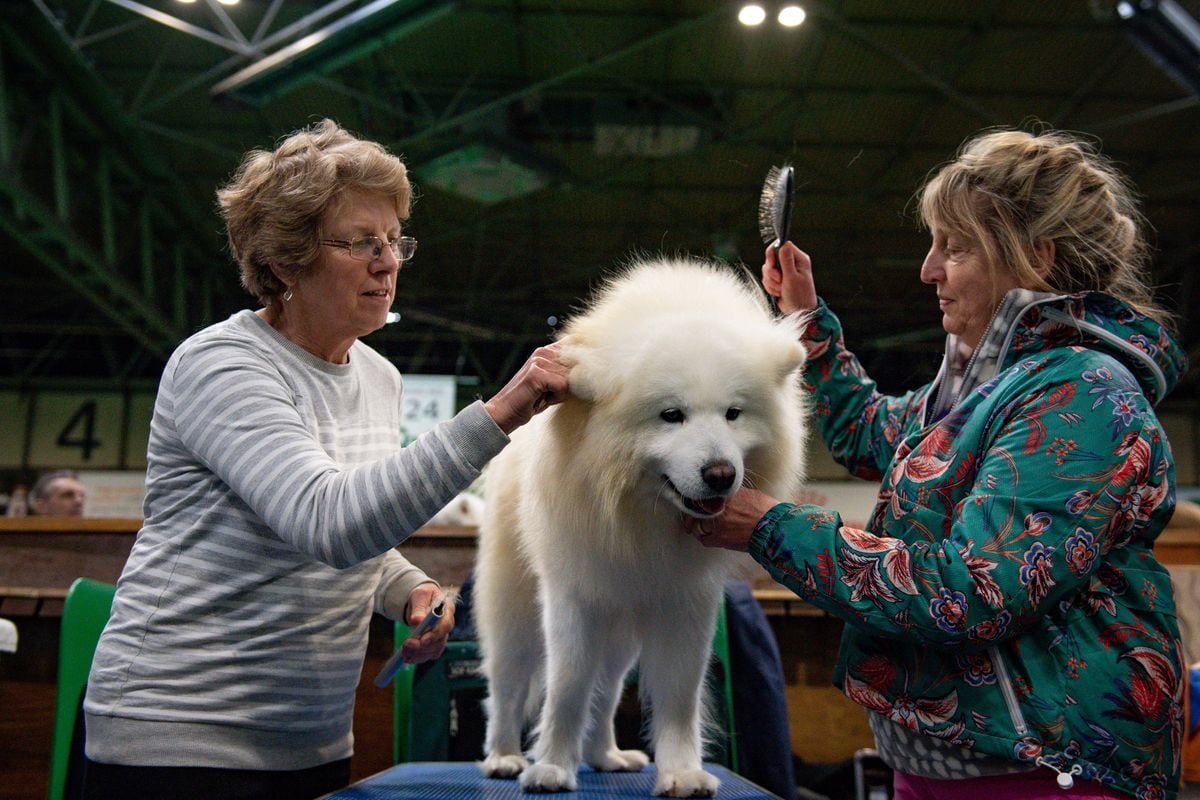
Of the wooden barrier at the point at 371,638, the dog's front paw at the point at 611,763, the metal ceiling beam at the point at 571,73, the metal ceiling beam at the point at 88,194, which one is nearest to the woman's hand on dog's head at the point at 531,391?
the dog's front paw at the point at 611,763

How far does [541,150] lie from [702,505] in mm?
7314

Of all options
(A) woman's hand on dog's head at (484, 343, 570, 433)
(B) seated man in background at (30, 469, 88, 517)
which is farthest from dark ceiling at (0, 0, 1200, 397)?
(A) woman's hand on dog's head at (484, 343, 570, 433)

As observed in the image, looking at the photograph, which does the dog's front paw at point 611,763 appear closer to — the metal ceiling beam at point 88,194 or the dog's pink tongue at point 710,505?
the dog's pink tongue at point 710,505

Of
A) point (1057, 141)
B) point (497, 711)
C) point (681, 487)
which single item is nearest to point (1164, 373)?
point (1057, 141)

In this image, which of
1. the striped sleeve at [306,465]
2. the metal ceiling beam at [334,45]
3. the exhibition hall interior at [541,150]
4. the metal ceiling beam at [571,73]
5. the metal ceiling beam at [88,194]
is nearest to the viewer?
the striped sleeve at [306,465]

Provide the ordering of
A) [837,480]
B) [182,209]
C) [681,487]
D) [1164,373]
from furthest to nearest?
[837,480], [182,209], [681,487], [1164,373]

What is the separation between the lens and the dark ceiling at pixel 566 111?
6922 mm

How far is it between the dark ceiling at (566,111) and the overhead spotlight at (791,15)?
0.07 meters

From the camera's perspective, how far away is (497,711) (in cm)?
221

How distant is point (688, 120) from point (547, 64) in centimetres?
128

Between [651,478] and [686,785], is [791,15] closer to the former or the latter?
[651,478]

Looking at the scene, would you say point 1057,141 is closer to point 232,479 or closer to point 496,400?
point 496,400

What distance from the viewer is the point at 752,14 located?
660 cm

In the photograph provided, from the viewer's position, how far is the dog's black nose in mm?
1560
